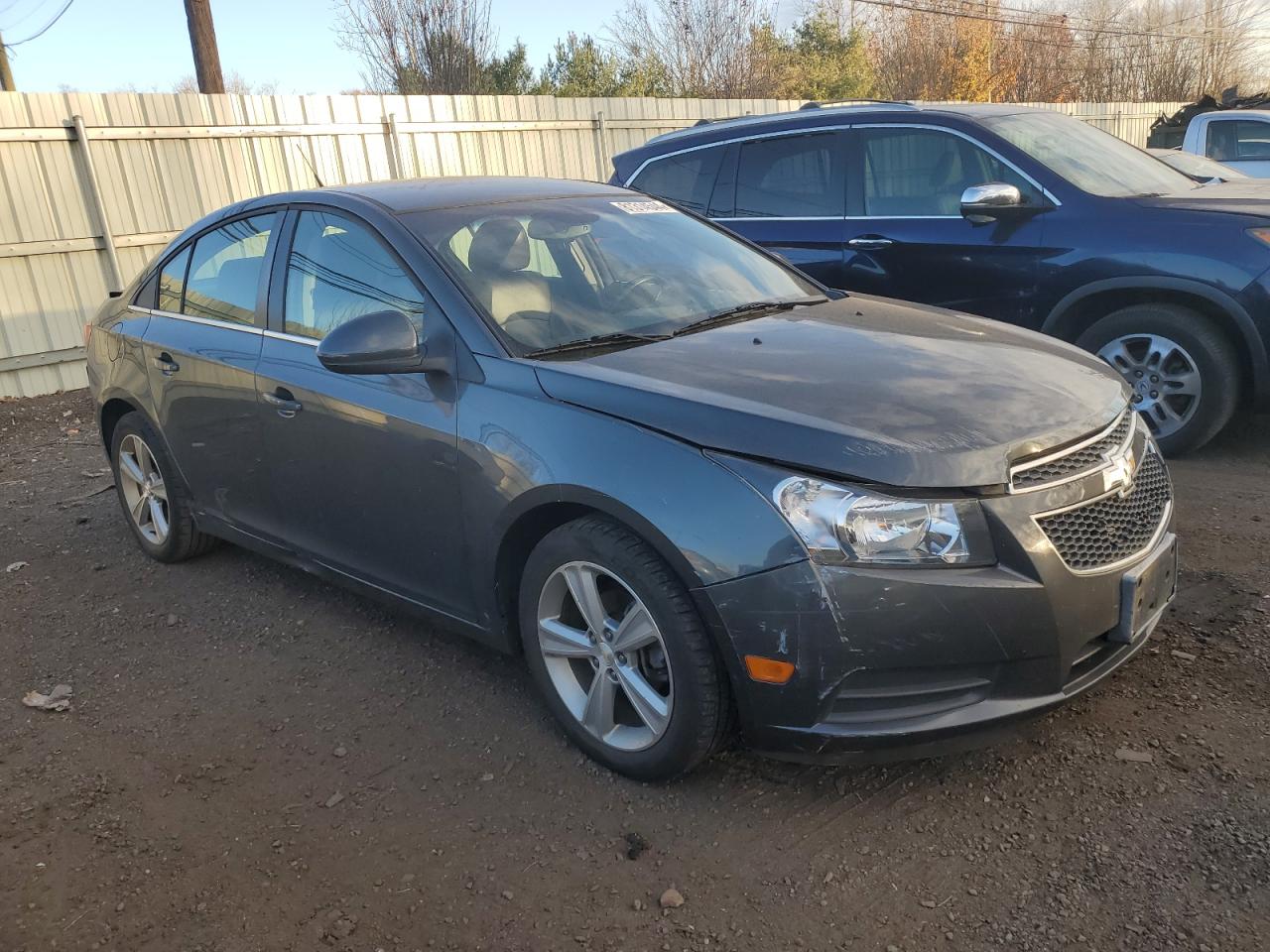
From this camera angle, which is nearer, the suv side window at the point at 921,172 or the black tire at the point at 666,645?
the black tire at the point at 666,645

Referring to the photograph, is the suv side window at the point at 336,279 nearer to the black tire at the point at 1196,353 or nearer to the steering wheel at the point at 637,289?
the steering wheel at the point at 637,289

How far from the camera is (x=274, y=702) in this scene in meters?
3.63

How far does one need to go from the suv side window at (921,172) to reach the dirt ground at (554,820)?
2.82m

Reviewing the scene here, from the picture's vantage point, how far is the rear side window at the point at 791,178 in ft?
21.1

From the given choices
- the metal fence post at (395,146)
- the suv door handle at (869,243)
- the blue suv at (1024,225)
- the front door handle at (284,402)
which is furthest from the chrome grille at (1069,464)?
the metal fence post at (395,146)

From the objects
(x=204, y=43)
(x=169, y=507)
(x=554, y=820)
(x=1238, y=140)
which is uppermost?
(x=204, y=43)

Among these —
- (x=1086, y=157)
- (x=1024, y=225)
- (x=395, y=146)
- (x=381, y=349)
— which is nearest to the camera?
(x=381, y=349)

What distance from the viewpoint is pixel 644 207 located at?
4215 millimetres

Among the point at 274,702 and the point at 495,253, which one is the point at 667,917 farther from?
the point at 495,253

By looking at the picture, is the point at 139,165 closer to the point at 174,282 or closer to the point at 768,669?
the point at 174,282

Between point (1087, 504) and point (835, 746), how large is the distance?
3.00ft

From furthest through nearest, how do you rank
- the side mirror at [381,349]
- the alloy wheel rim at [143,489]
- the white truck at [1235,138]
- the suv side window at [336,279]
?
the white truck at [1235,138] < the alloy wheel rim at [143,489] < the suv side window at [336,279] < the side mirror at [381,349]

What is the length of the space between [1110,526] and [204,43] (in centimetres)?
1368

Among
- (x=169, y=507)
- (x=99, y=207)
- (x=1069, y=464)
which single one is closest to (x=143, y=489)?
(x=169, y=507)
